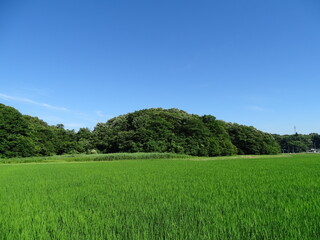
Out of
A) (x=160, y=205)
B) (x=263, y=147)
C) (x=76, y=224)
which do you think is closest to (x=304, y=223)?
(x=160, y=205)

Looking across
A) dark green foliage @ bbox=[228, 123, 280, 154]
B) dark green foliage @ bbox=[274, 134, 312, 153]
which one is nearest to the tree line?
dark green foliage @ bbox=[228, 123, 280, 154]

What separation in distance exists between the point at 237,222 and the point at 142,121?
4079 centimetres

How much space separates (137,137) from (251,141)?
3008 cm

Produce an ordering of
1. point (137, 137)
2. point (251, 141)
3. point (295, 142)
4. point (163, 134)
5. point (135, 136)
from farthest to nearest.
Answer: point (295, 142) < point (251, 141) < point (163, 134) < point (135, 136) < point (137, 137)

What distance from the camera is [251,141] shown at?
50469 millimetres

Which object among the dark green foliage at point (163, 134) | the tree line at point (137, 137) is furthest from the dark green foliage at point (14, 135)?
the dark green foliage at point (163, 134)

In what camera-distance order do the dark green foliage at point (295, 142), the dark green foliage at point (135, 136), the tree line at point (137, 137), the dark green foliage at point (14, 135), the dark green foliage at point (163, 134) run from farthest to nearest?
the dark green foliage at point (295, 142), the dark green foliage at point (163, 134), the dark green foliage at point (135, 136), the tree line at point (137, 137), the dark green foliage at point (14, 135)

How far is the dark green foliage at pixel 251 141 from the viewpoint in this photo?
50625 mm

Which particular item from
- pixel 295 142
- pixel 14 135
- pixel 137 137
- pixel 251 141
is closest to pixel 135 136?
pixel 137 137

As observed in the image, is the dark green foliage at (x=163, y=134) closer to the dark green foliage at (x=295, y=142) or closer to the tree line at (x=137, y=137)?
the tree line at (x=137, y=137)

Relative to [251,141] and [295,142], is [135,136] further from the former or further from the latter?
[295,142]

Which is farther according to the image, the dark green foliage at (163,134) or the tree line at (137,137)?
the dark green foliage at (163,134)

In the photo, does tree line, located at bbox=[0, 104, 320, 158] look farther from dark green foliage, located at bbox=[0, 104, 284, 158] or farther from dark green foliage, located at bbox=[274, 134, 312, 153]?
dark green foliage, located at bbox=[274, 134, 312, 153]

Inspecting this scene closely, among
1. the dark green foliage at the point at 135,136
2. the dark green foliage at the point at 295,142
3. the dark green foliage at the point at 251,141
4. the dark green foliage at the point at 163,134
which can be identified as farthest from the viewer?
the dark green foliage at the point at 295,142
